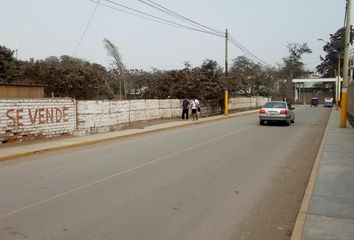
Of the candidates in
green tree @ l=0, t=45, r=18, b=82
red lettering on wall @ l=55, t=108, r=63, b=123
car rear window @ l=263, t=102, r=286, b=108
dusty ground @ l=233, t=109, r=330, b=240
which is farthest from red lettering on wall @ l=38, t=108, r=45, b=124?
green tree @ l=0, t=45, r=18, b=82

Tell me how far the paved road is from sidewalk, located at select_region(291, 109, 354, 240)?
91 centimetres

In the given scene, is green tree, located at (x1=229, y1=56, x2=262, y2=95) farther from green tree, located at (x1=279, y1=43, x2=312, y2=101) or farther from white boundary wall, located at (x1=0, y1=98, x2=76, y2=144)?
white boundary wall, located at (x1=0, y1=98, x2=76, y2=144)

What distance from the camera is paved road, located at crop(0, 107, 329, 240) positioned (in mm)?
6172

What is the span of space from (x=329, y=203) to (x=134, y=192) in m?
3.43

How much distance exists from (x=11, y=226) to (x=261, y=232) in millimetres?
3376

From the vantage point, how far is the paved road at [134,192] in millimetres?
6172

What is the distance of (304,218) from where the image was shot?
652 centimetres

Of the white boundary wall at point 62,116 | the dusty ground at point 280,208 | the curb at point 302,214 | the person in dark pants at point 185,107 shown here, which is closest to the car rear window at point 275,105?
the person in dark pants at point 185,107

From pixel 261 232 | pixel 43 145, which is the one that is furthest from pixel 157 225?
pixel 43 145

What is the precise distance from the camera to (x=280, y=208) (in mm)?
7504

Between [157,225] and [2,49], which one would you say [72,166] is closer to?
[157,225]

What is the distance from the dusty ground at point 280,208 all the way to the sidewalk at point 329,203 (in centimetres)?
19

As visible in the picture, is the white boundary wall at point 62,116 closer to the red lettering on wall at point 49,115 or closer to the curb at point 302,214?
the red lettering on wall at point 49,115

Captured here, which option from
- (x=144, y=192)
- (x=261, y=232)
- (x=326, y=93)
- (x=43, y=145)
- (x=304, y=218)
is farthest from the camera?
(x=326, y=93)
